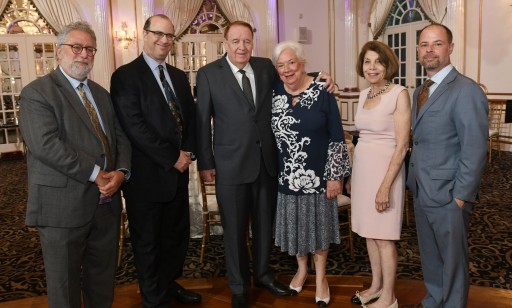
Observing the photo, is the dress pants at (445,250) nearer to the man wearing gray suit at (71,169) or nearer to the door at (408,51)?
the man wearing gray suit at (71,169)

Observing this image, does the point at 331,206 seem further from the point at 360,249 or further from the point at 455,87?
the point at 360,249

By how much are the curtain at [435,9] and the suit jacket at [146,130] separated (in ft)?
25.8

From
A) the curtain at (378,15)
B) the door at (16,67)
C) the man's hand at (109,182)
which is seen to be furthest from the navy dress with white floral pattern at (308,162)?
the door at (16,67)

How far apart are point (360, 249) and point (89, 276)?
7.80ft

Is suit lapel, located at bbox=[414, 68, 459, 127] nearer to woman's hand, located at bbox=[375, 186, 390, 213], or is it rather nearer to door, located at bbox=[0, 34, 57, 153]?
woman's hand, located at bbox=[375, 186, 390, 213]

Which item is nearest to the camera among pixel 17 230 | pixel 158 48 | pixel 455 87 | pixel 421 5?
pixel 455 87

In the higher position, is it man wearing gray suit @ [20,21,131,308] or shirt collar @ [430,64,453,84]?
shirt collar @ [430,64,453,84]

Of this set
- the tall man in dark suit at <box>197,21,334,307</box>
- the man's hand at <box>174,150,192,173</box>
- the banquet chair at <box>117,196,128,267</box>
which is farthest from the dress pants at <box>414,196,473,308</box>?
the banquet chair at <box>117,196,128,267</box>

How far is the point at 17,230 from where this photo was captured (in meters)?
4.83

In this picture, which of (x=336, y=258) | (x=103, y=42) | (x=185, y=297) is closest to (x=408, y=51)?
(x=103, y=42)

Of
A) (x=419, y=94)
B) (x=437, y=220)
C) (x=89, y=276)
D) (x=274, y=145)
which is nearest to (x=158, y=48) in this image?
(x=274, y=145)

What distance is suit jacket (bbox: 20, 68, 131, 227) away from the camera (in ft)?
6.74

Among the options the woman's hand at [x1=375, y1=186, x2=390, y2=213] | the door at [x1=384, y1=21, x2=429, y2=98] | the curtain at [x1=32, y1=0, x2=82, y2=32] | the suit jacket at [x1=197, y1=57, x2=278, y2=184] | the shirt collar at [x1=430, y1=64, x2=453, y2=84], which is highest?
the curtain at [x1=32, y1=0, x2=82, y2=32]

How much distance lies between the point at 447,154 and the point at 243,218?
121cm
